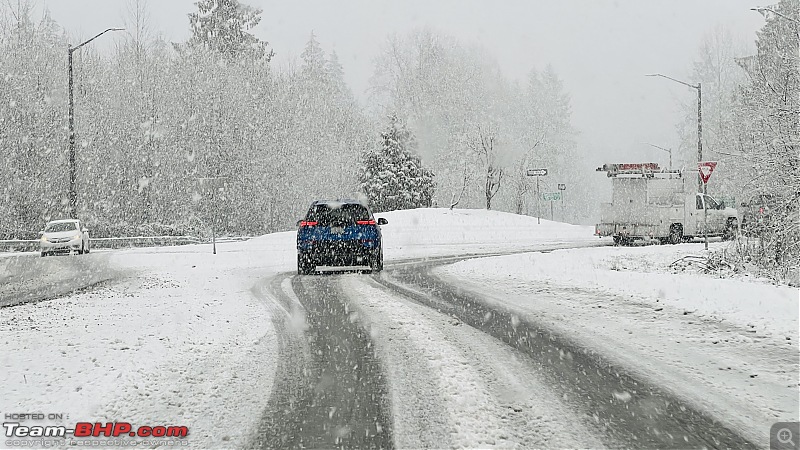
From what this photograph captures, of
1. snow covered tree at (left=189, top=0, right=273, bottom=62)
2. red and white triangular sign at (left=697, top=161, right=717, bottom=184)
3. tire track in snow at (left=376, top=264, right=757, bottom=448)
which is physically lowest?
tire track in snow at (left=376, top=264, right=757, bottom=448)

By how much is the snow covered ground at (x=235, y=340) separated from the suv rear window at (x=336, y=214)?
181 cm

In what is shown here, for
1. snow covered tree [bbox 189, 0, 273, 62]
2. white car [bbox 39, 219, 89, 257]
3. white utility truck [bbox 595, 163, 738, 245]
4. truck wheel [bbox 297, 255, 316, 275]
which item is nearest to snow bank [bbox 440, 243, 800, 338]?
truck wheel [bbox 297, 255, 316, 275]

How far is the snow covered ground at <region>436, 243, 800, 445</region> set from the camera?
570cm

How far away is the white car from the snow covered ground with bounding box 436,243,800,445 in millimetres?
17324

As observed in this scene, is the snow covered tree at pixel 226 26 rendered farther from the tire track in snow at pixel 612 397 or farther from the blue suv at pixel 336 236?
the tire track in snow at pixel 612 397

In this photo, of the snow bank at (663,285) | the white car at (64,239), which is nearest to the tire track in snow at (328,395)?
the snow bank at (663,285)

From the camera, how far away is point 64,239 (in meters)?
26.6

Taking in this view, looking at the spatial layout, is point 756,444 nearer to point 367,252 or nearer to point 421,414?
point 421,414

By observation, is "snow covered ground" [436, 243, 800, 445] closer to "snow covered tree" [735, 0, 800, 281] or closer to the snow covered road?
"snow covered tree" [735, 0, 800, 281]

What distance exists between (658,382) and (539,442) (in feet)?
6.74

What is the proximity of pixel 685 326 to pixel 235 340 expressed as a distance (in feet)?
18.1

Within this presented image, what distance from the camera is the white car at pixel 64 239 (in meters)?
26.5

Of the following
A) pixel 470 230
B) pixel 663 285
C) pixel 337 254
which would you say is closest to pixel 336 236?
pixel 337 254

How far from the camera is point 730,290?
1110 cm
